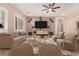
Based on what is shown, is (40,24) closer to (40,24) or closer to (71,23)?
(40,24)

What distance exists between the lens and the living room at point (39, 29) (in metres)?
1.73

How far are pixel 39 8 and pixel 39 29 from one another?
1.05 feet

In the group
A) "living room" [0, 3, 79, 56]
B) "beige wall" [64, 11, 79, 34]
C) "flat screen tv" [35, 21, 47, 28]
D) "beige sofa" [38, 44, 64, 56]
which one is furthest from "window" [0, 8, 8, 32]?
"beige wall" [64, 11, 79, 34]

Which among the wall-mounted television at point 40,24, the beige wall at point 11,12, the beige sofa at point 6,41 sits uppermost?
the beige wall at point 11,12

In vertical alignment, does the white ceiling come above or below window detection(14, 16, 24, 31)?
above

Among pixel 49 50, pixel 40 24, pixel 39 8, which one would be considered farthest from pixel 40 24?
pixel 49 50

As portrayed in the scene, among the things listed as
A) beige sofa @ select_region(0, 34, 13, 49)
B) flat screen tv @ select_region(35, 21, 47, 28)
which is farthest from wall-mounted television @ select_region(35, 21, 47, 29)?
beige sofa @ select_region(0, 34, 13, 49)

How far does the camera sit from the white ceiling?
1756 mm

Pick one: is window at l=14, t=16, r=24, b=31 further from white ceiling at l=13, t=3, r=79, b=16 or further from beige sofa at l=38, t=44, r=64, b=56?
beige sofa at l=38, t=44, r=64, b=56

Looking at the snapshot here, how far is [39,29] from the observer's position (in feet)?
5.82

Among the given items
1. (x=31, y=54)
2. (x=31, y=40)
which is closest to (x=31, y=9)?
(x=31, y=40)

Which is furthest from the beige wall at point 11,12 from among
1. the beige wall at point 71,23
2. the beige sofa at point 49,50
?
the beige wall at point 71,23

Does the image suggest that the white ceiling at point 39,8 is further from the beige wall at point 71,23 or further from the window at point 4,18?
the window at point 4,18

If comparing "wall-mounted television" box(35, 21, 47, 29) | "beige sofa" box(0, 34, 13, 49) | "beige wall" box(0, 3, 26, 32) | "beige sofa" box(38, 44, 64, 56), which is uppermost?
"beige wall" box(0, 3, 26, 32)
